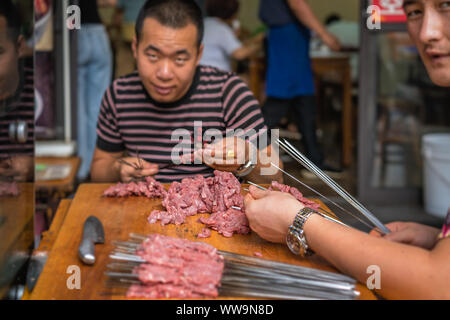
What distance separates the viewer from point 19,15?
1371mm

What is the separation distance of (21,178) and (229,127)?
2.62 feet

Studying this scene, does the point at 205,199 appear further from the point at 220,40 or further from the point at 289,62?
the point at 289,62

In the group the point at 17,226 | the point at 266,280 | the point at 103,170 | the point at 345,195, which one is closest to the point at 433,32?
the point at 345,195

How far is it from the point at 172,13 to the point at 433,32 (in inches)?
39.0

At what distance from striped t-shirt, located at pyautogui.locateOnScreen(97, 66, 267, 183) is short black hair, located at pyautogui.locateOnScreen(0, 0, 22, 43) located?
0.64 meters

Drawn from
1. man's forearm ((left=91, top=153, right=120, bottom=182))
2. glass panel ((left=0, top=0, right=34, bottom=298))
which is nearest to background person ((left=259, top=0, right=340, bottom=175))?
man's forearm ((left=91, top=153, right=120, bottom=182))

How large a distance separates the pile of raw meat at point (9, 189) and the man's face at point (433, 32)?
0.98m

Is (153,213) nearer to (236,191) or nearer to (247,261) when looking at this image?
(236,191)

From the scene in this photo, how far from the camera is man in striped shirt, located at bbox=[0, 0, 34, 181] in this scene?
1.21 m

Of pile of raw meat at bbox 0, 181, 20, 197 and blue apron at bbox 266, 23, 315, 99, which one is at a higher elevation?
blue apron at bbox 266, 23, 315, 99

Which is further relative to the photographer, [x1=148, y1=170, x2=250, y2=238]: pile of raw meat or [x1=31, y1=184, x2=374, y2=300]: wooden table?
[x1=148, y1=170, x2=250, y2=238]: pile of raw meat

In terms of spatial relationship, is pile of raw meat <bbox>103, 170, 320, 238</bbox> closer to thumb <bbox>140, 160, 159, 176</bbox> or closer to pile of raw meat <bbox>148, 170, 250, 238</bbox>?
pile of raw meat <bbox>148, 170, 250, 238</bbox>

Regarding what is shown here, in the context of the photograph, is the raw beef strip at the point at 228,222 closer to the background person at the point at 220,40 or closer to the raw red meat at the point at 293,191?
the raw red meat at the point at 293,191

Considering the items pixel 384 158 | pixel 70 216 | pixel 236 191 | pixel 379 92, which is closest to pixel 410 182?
pixel 384 158
